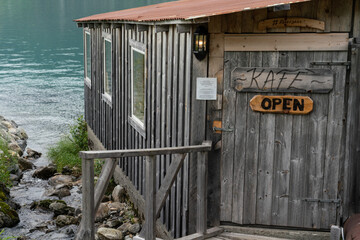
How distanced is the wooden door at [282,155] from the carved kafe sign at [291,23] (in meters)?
0.31

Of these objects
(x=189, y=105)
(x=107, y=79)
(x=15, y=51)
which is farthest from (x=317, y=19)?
(x=15, y=51)

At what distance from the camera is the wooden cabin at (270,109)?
6.24 meters

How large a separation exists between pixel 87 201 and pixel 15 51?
45069mm

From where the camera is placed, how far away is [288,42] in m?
6.28

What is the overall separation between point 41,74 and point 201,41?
31712mm

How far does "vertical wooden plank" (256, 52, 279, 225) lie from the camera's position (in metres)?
6.53

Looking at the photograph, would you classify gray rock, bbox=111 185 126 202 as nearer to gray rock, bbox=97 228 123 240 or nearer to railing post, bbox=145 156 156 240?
gray rock, bbox=97 228 123 240

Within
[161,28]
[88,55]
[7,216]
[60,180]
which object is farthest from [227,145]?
[88,55]

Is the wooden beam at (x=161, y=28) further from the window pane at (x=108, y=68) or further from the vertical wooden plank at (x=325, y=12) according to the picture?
the window pane at (x=108, y=68)

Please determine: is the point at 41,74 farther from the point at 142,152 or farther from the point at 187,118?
the point at 142,152

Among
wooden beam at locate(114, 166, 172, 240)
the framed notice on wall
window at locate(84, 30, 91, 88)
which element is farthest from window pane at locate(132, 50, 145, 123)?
window at locate(84, 30, 91, 88)

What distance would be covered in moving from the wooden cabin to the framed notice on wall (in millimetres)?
11

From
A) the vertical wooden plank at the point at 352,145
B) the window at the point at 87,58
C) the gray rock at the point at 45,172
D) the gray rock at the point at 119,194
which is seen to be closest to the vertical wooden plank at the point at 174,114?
the vertical wooden plank at the point at 352,145

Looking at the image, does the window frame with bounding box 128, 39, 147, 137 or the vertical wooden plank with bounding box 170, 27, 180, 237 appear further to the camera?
the window frame with bounding box 128, 39, 147, 137
